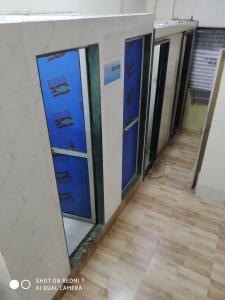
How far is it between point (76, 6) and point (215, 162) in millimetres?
2436

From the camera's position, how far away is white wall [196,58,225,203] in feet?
8.69

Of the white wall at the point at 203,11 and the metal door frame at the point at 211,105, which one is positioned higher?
the white wall at the point at 203,11

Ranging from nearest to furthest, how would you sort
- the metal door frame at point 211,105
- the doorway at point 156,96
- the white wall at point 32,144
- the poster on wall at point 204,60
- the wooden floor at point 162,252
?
the white wall at point 32,144
the wooden floor at point 162,252
the metal door frame at point 211,105
the doorway at point 156,96
the poster on wall at point 204,60

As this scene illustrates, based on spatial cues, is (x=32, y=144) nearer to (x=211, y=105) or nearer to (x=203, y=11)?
(x=211, y=105)

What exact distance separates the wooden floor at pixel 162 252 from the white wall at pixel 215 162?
0.51 feet

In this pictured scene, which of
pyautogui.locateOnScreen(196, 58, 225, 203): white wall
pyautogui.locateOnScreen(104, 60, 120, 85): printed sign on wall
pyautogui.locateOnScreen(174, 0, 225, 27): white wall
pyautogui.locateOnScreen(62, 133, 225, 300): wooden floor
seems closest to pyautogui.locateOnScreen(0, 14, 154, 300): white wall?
pyautogui.locateOnScreen(104, 60, 120, 85): printed sign on wall

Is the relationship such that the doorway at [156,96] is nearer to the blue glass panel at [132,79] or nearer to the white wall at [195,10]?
the blue glass panel at [132,79]

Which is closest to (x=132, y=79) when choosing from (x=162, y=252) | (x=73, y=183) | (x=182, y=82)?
(x=73, y=183)

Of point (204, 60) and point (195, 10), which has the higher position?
point (195, 10)

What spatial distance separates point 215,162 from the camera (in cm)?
290

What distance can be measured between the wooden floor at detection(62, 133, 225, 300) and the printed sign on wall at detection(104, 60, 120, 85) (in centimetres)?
169

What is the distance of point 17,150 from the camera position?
119 cm

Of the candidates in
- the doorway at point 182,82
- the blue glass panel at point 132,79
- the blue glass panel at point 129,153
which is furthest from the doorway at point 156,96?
the doorway at point 182,82

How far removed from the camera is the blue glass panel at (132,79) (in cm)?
228
